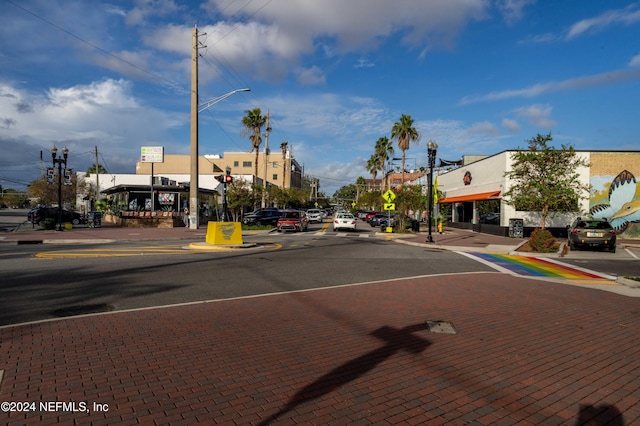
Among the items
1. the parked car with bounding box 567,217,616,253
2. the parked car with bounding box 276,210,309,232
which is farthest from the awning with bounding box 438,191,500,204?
the parked car with bounding box 276,210,309,232

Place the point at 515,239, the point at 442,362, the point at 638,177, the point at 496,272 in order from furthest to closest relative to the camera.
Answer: the point at 638,177 → the point at 515,239 → the point at 496,272 → the point at 442,362

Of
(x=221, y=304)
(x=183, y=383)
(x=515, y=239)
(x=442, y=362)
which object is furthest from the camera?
(x=515, y=239)

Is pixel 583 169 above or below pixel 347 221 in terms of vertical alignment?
above

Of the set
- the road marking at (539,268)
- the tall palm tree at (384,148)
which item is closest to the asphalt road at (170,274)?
the road marking at (539,268)

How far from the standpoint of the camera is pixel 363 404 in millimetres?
4023

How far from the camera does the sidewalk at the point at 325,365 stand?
12.6 feet

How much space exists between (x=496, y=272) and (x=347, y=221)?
22.0 metres

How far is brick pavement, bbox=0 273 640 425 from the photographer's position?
3.87 m

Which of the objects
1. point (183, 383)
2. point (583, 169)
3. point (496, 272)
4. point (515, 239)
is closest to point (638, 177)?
point (583, 169)

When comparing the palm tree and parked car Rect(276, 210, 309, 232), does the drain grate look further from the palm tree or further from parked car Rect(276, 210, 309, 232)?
the palm tree

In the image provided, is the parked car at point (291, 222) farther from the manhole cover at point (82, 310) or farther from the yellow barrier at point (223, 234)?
the manhole cover at point (82, 310)

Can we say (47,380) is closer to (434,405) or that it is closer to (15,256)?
(434,405)

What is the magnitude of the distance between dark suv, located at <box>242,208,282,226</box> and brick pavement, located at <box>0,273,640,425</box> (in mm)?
30522

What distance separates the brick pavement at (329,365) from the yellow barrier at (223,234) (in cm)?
1197
